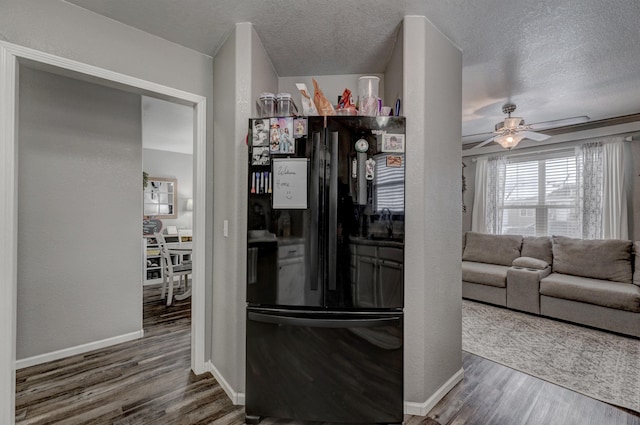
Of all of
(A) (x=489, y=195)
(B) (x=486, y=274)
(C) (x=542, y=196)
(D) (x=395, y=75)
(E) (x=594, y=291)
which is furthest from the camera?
(A) (x=489, y=195)

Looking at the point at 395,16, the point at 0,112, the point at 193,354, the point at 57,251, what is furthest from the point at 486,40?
the point at 57,251

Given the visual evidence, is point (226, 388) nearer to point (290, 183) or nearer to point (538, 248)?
point (290, 183)

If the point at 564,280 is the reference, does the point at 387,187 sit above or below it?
above

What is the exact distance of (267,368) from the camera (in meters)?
1.73

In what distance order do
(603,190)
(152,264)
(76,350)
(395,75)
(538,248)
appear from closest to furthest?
(395,75), (76,350), (603,190), (538,248), (152,264)

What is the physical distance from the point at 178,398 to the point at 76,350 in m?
1.28

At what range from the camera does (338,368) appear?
1681 millimetres

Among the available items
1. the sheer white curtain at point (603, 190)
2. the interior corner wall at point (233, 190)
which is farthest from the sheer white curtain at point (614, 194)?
the interior corner wall at point (233, 190)

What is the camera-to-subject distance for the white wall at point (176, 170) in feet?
19.2

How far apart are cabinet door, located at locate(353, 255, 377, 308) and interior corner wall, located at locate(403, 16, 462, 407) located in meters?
0.30

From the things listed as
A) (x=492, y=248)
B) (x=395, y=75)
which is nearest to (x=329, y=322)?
(x=395, y=75)

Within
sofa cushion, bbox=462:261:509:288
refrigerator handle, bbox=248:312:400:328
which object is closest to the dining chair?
refrigerator handle, bbox=248:312:400:328

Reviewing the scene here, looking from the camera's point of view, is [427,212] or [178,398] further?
[178,398]

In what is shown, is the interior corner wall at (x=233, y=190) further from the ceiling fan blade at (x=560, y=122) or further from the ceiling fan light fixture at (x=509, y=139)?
the ceiling fan blade at (x=560, y=122)
